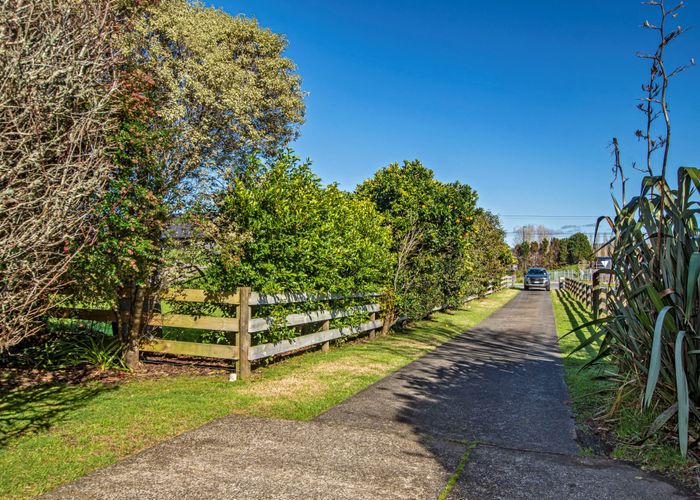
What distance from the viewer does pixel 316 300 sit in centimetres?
837

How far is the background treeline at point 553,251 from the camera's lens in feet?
233

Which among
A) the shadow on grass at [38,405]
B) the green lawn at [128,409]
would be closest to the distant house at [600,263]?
the green lawn at [128,409]

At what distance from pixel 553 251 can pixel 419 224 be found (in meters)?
74.2

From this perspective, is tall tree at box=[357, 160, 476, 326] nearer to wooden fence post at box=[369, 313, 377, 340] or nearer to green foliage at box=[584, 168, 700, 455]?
wooden fence post at box=[369, 313, 377, 340]

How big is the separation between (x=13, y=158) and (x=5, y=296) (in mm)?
999

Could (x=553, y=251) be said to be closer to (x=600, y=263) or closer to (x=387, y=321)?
(x=387, y=321)

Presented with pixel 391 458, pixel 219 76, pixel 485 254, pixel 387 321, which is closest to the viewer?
pixel 391 458

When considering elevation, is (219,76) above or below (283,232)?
above

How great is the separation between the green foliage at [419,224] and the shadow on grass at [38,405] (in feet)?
23.8

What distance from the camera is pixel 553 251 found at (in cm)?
7994

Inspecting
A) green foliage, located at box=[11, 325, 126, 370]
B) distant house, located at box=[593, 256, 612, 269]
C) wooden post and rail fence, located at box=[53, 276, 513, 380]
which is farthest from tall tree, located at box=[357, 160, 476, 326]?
green foliage, located at box=[11, 325, 126, 370]

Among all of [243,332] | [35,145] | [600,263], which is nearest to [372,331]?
[600,263]

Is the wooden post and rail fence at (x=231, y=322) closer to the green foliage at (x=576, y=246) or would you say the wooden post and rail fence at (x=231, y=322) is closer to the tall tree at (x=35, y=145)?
the tall tree at (x=35, y=145)

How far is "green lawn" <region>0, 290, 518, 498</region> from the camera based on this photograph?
11.8ft
